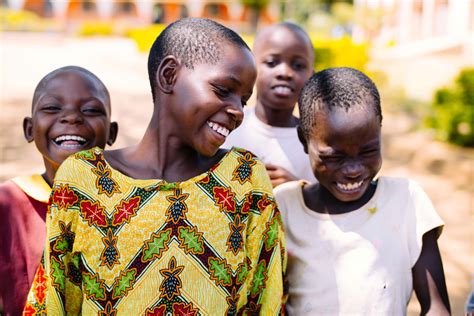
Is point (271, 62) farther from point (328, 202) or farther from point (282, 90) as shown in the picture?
point (328, 202)

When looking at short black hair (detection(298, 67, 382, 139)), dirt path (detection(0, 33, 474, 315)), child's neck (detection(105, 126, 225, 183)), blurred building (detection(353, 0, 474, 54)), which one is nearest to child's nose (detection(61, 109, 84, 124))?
child's neck (detection(105, 126, 225, 183))

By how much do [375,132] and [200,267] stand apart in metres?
0.71

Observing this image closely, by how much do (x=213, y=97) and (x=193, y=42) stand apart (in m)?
0.18

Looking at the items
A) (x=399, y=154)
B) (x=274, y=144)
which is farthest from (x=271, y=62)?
(x=399, y=154)

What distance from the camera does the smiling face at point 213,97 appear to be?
5.06 ft

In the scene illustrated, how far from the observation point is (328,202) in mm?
1924

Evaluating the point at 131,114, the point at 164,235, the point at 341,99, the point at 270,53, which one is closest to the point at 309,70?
the point at 270,53

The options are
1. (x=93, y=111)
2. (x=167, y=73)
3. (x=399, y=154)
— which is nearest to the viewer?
(x=167, y=73)

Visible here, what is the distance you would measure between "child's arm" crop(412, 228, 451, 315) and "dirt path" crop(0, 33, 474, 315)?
8.03 feet

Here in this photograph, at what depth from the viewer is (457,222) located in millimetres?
6105

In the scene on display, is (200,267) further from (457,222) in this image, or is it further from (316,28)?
(316,28)

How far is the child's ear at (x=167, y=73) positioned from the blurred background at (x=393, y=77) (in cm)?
318

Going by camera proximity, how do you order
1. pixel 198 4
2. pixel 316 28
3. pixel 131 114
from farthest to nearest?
pixel 198 4
pixel 316 28
pixel 131 114

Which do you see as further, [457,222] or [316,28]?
[316,28]
